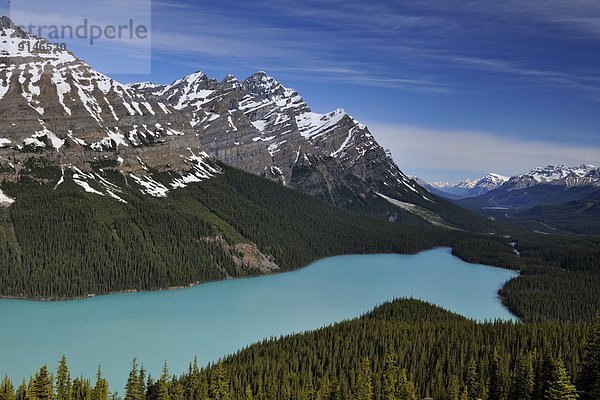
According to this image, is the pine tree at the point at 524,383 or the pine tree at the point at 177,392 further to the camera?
the pine tree at the point at 524,383

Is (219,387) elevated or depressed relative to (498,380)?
elevated

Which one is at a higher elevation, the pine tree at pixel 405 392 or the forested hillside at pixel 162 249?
the forested hillside at pixel 162 249

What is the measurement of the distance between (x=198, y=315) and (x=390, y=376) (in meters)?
46.9

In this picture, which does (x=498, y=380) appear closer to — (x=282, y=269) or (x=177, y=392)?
(x=177, y=392)

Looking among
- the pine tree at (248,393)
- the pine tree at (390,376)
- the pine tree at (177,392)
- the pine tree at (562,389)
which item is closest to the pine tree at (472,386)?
the pine tree at (390,376)

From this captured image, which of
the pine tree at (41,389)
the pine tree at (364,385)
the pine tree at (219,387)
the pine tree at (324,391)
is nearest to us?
the pine tree at (41,389)

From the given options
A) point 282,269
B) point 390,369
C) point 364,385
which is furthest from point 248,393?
point 282,269

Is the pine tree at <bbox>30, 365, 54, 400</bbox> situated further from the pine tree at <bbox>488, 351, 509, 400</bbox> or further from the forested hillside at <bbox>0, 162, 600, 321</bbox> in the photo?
the forested hillside at <bbox>0, 162, 600, 321</bbox>

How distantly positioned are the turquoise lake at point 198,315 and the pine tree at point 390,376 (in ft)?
71.4

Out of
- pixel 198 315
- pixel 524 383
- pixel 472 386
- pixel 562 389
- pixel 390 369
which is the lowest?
pixel 472 386

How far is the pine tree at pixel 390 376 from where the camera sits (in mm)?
53438

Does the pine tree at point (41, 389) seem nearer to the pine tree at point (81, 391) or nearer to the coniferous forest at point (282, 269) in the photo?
the coniferous forest at point (282, 269)

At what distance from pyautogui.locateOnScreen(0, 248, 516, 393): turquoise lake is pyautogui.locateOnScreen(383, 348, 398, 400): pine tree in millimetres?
21764

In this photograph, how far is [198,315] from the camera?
315 ft
